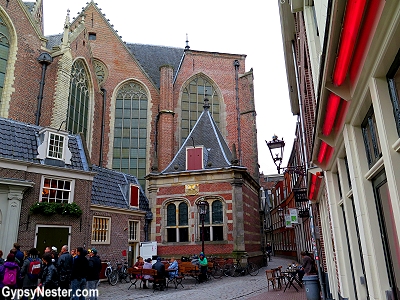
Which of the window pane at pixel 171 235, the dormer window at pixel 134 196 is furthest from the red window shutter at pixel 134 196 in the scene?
the window pane at pixel 171 235

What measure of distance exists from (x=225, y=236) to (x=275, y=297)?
7.88 m

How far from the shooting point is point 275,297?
34.6ft

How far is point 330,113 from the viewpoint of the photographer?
11.7 feet

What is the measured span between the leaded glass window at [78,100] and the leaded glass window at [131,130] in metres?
3.21

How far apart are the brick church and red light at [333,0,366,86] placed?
12491 mm

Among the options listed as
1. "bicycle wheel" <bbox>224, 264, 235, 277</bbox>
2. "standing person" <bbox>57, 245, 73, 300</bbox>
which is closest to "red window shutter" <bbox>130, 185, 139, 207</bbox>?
"bicycle wheel" <bbox>224, 264, 235, 277</bbox>

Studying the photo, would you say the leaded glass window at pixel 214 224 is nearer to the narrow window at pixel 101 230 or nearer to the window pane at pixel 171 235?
the window pane at pixel 171 235

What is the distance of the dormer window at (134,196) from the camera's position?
1896 cm

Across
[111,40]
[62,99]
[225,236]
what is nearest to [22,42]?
[62,99]

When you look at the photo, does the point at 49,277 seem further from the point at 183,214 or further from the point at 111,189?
the point at 183,214

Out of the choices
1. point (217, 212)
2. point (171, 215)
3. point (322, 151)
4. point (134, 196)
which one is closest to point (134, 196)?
point (134, 196)

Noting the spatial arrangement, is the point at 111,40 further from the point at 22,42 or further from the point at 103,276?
the point at 103,276

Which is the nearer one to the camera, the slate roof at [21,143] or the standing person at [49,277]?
the standing person at [49,277]

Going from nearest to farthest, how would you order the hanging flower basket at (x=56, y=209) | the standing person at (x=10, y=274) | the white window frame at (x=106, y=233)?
the standing person at (x=10, y=274)
the hanging flower basket at (x=56, y=209)
the white window frame at (x=106, y=233)
